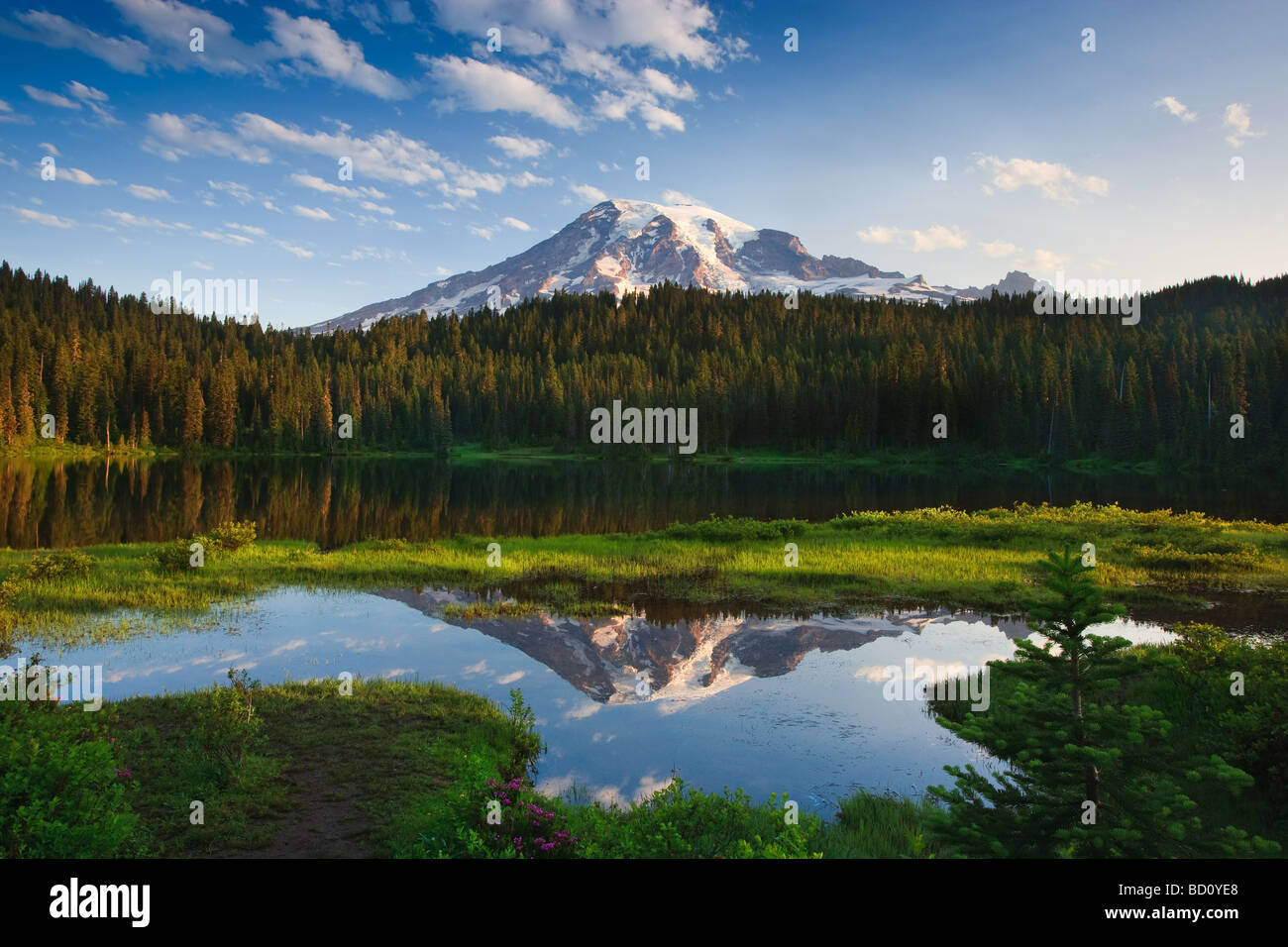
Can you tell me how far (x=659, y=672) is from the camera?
20.3m

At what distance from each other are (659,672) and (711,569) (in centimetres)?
1417

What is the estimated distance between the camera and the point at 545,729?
16141 millimetres

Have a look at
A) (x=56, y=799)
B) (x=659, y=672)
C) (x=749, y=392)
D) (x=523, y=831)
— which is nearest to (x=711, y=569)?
(x=659, y=672)

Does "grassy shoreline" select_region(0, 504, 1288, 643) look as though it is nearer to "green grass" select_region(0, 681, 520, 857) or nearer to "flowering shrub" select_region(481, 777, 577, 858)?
"green grass" select_region(0, 681, 520, 857)

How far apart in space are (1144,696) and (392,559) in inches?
1225

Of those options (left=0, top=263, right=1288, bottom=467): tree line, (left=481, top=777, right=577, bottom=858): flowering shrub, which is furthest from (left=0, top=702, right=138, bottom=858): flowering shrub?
(left=0, top=263, right=1288, bottom=467): tree line

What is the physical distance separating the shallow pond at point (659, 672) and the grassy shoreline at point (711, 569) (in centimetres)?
269

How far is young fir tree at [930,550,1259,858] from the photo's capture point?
25.3 feet

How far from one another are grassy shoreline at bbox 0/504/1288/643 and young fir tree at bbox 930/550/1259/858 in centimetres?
1860

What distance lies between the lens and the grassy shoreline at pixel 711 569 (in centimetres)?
2747

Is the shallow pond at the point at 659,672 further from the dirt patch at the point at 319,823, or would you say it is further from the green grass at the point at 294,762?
the dirt patch at the point at 319,823

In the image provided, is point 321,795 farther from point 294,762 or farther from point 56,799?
point 56,799
